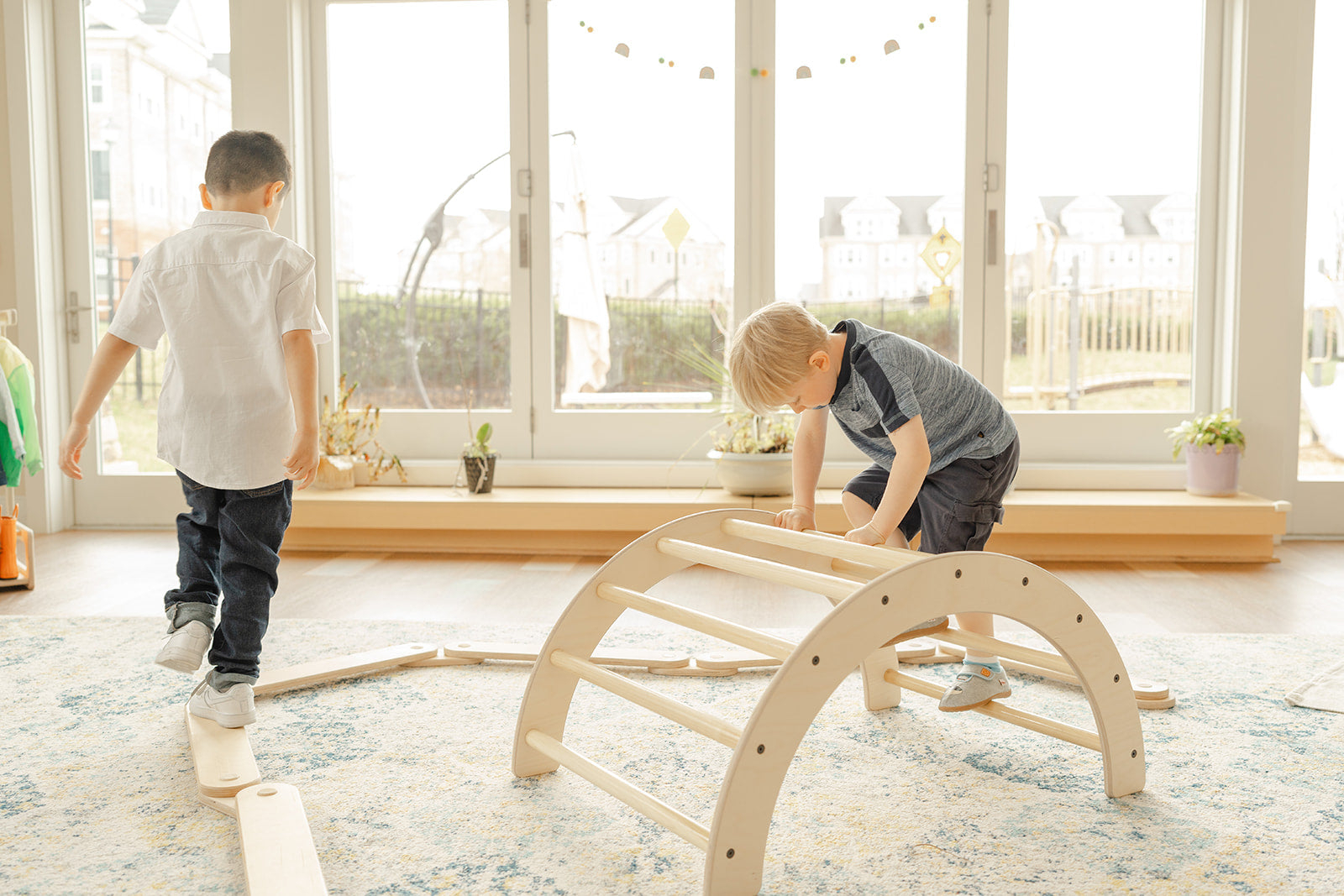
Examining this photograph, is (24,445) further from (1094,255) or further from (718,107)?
(1094,255)

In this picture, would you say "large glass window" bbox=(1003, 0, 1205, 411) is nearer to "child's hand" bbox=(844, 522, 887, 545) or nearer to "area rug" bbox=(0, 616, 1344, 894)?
"area rug" bbox=(0, 616, 1344, 894)

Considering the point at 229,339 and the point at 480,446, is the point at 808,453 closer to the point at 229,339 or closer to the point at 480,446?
the point at 229,339

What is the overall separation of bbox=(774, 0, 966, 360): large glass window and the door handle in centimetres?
259

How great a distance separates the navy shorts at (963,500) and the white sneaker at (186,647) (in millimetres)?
1113

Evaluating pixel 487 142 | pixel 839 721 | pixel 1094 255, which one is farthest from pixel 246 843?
pixel 1094 255

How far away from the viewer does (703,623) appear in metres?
1.29

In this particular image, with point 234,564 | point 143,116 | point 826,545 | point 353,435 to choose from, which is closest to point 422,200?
point 353,435

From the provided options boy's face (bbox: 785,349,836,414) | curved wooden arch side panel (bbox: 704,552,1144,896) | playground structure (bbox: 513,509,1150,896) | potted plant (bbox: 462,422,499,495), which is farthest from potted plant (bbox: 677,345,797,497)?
curved wooden arch side panel (bbox: 704,552,1144,896)

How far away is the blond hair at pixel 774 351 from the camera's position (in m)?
1.48

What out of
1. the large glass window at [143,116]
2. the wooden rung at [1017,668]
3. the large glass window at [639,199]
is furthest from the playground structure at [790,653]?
the large glass window at [143,116]

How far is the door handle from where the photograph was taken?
3684mm

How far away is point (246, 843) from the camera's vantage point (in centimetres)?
115

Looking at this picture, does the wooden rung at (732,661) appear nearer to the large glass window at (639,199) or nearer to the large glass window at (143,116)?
the large glass window at (639,199)

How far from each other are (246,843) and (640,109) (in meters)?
3.09
